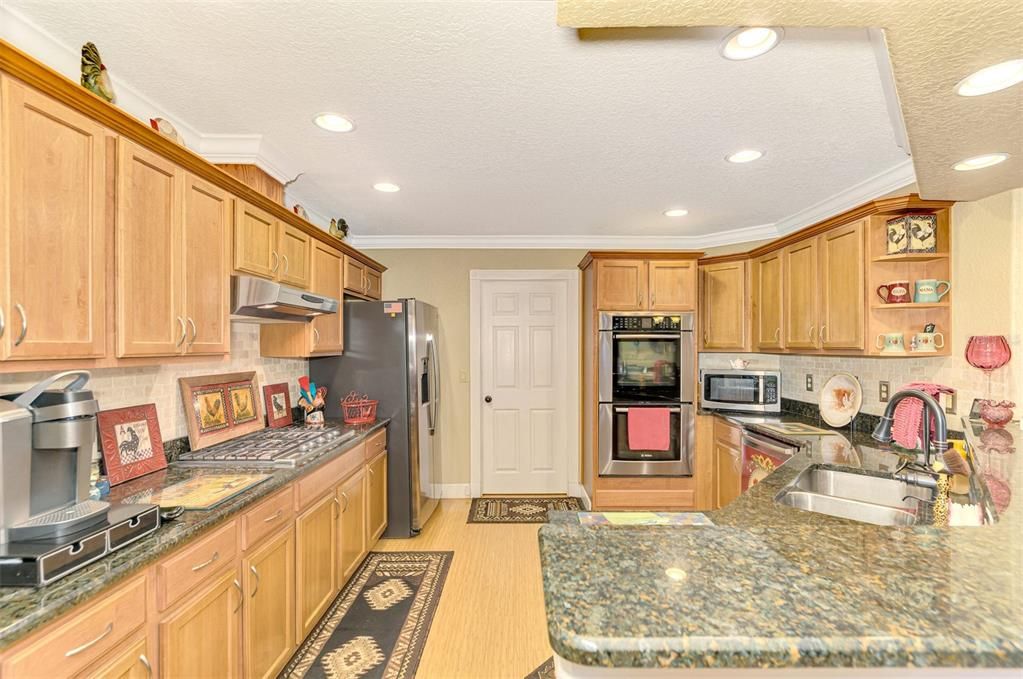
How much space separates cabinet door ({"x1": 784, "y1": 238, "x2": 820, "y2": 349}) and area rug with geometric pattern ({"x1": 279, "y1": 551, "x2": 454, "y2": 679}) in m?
2.81

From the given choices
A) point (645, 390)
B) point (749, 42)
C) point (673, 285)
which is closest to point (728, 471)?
point (645, 390)

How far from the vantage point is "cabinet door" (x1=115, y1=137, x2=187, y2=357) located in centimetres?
153

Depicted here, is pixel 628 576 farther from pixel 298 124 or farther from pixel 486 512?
pixel 486 512

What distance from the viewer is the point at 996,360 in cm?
216

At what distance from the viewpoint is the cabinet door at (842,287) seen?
264 centimetres

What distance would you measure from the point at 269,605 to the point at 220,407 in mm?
1103

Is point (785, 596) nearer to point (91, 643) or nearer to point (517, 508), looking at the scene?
point (91, 643)

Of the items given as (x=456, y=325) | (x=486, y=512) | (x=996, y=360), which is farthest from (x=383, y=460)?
(x=996, y=360)

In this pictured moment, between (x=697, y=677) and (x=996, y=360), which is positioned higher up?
(x=996, y=360)

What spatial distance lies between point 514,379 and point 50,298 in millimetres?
3420

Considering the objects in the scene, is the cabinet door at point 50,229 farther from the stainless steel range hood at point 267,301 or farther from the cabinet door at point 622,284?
the cabinet door at point 622,284

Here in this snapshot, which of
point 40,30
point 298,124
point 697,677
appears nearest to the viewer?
point 697,677

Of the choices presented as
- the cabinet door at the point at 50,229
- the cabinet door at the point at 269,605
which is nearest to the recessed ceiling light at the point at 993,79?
the cabinet door at the point at 50,229

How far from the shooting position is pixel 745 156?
2455 mm
